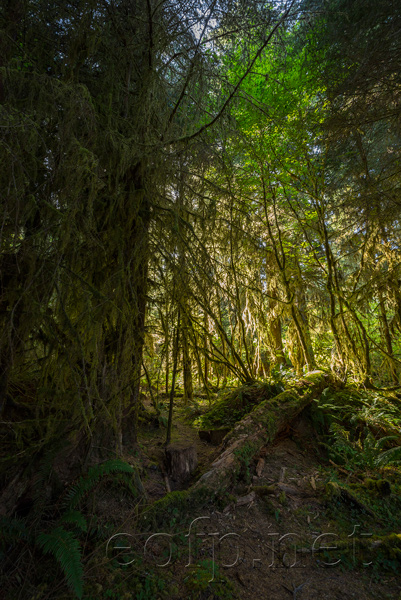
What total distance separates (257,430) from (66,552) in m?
2.94

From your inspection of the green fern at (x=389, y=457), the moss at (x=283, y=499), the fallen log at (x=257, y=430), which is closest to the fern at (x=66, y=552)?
the fallen log at (x=257, y=430)

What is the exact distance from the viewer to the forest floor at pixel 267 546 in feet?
7.44

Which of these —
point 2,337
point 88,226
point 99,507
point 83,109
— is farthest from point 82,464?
point 83,109

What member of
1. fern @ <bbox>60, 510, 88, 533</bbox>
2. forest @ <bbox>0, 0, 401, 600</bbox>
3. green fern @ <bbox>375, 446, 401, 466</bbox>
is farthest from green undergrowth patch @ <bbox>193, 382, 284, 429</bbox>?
fern @ <bbox>60, 510, 88, 533</bbox>

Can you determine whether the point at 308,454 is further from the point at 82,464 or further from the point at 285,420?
the point at 82,464

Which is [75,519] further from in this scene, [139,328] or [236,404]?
[236,404]

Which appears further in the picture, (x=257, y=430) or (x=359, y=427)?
(x=359, y=427)

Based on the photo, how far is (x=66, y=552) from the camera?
79.7 inches

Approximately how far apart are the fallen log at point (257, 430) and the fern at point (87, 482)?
1027 millimetres

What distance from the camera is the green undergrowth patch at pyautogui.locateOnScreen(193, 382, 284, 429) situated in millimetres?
5387

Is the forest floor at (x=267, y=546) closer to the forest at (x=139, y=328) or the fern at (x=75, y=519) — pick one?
the forest at (x=139, y=328)

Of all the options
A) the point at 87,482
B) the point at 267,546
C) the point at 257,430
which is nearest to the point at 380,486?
the point at 257,430

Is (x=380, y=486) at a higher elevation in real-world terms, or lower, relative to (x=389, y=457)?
lower

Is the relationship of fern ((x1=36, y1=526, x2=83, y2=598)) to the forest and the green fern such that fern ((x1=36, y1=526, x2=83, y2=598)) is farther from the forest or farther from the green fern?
the green fern
